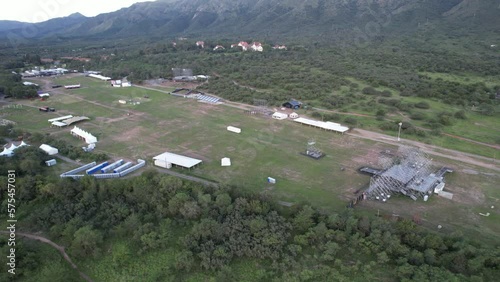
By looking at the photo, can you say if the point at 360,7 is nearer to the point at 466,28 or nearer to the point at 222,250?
the point at 466,28

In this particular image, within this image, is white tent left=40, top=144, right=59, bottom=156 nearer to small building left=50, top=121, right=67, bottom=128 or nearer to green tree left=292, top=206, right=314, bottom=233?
small building left=50, top=121, right=67, bottom=128

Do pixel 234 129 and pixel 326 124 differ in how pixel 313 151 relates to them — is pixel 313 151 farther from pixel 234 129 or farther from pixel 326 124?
pixel 234 129

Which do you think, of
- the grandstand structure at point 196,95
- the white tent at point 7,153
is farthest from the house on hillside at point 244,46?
the white tent at point 7,153

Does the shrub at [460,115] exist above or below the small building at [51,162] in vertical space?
above

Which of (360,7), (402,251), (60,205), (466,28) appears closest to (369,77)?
(402,251)

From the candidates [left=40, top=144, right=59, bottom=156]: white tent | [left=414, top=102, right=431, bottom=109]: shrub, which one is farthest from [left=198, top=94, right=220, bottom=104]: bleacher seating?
[left=414, top=102, right=431, bottom=109]: shrub

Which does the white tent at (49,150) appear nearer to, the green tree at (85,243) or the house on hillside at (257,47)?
the green tree at (85,243)
